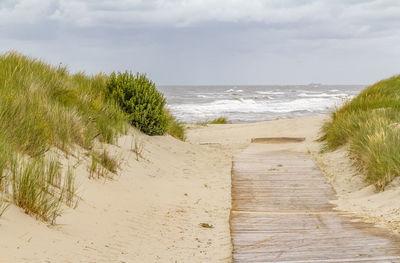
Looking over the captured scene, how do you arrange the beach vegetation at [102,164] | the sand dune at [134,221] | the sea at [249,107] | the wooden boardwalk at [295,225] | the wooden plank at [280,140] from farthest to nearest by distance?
the sea at [249,107], the wooden plank at [280,140], the beach vegetation at [102,164], the wooden boardwalk at [295,225], the sand dune at [134,221]

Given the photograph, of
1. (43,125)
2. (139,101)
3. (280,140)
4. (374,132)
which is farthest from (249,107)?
(43,125)

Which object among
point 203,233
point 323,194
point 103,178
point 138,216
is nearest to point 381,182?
point 323,194

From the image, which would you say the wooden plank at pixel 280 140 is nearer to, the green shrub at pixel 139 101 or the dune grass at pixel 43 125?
the green shrub at pixel 139 101

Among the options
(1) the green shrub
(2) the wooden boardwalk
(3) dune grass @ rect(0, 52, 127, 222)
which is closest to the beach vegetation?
(3) dune grass @ rect(0, 52, 127, 222)

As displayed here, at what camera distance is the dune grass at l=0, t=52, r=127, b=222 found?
507cm

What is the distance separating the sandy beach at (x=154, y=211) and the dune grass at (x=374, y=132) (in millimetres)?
292

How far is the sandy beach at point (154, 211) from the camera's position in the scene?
4.64 meters

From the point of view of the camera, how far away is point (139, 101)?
12.2 m

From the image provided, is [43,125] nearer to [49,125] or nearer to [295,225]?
[49,125]

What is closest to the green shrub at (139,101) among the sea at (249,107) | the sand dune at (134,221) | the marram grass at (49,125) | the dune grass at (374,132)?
the marram grass at (49,125)

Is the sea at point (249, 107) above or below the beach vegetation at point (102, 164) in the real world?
below

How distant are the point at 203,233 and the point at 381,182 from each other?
3342mm

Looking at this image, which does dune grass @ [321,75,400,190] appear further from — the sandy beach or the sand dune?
the sand dune

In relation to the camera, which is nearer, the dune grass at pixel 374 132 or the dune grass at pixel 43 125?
the dune grass at pixel 43 125
